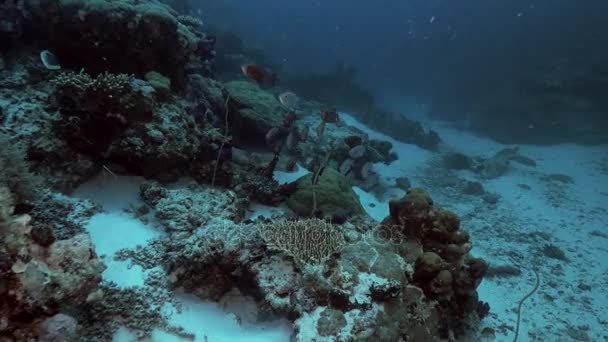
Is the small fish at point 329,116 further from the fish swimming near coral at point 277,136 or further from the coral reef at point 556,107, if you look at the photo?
the coral reef at point 556,107

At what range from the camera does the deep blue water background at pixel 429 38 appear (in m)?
34.5

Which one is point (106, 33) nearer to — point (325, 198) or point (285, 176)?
point (285, 176)

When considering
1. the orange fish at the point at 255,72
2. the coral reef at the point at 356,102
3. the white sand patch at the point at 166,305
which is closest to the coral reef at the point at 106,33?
the orange fish at the point at 255,72

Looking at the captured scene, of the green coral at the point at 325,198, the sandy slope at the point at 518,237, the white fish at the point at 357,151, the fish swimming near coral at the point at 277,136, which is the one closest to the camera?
the sandy slope at the point at 518,237

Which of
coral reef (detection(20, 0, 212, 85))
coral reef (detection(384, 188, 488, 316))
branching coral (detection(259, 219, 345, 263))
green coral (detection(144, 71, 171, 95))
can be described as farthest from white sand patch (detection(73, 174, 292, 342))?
coral reef (detection(20, 0, 212, 85))

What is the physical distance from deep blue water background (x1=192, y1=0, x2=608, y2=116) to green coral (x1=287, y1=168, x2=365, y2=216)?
22.6 m

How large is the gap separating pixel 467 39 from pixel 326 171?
5406 cm

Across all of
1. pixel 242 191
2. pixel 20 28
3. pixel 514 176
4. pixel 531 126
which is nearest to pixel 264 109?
pixel 242 191

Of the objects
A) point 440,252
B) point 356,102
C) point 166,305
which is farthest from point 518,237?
point 356,102

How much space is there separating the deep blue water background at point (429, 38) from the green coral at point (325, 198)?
22.6m

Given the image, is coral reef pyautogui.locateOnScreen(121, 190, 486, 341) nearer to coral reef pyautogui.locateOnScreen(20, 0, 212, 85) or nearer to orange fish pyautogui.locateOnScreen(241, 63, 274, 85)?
orange fish pyautogui.locateOnScreen(241, 63, 274, 85)

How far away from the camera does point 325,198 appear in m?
6.34

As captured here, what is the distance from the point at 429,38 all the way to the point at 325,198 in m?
61.3

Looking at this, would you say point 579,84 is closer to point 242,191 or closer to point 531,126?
point 531,126
